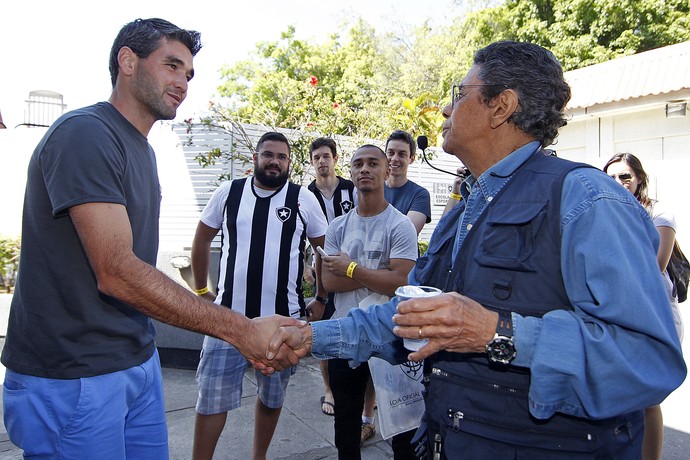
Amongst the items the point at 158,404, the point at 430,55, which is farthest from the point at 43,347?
the point at 430,55

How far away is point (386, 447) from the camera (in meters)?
3.96

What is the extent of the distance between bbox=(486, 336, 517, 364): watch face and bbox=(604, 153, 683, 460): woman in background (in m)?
2.24

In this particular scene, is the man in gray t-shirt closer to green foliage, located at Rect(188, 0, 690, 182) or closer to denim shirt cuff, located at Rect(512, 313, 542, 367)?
denim shirt cuff, located at Rect(512, 313, 542, 367)

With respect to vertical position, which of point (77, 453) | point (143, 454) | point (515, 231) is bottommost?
point (143, 454)

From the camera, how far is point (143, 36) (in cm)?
241

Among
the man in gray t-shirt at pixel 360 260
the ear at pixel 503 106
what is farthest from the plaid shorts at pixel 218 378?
the ear at pixel 503 106

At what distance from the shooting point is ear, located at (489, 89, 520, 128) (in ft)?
5.88

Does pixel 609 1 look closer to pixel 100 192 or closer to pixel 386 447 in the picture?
pixel 386 447

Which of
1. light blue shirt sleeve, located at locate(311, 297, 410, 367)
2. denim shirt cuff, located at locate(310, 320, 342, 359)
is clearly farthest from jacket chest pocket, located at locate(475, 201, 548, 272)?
denim shirt cuff, located at locate(310, 320, 342, 359)

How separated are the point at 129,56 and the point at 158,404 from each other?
5.44 feet

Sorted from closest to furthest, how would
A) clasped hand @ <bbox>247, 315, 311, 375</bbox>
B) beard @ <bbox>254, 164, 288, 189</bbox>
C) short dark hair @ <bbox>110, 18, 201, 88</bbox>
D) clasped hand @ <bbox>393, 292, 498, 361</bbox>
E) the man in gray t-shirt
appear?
clasped hand @ <bbox>393, 292, 498, 361</bbox> < clasped hand @ <bbox>247, 315, 311, 375</bbox> < short dark hair @ <bbox>110, 18, 201, 88</bbox> < the man in gray t-shirt < beard @ <bbox>254, 164, 288, 189</bbox>

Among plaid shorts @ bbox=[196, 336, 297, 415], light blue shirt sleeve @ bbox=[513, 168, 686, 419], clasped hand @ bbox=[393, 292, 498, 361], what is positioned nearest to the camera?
light blue shirt sleeve @ bbox=[513, 168, 686, 419]

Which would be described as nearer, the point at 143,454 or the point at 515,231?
the point at 515,231

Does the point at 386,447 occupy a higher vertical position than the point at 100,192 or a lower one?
lower
